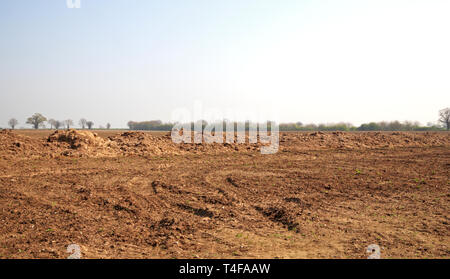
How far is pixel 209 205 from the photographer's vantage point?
28.0 ft

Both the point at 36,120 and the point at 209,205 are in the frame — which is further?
the point at 36,120

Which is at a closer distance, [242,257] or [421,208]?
[242,257]

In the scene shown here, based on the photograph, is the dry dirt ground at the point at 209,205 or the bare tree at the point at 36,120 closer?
the dry dirt ground at the point at 209,205

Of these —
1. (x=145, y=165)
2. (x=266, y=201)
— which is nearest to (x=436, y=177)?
(x=266, y=201)

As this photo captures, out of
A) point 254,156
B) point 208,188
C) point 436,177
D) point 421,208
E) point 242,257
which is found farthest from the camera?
point 254,156

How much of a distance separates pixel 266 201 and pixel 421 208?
13.9 ft

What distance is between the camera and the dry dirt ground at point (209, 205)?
5582 millimetres

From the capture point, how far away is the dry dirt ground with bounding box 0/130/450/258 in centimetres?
558

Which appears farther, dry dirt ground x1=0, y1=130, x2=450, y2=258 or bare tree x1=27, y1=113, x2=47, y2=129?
bare tree x1=27, y1=113, x2=47, y2=129

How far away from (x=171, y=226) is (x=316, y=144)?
20160 millimetres
